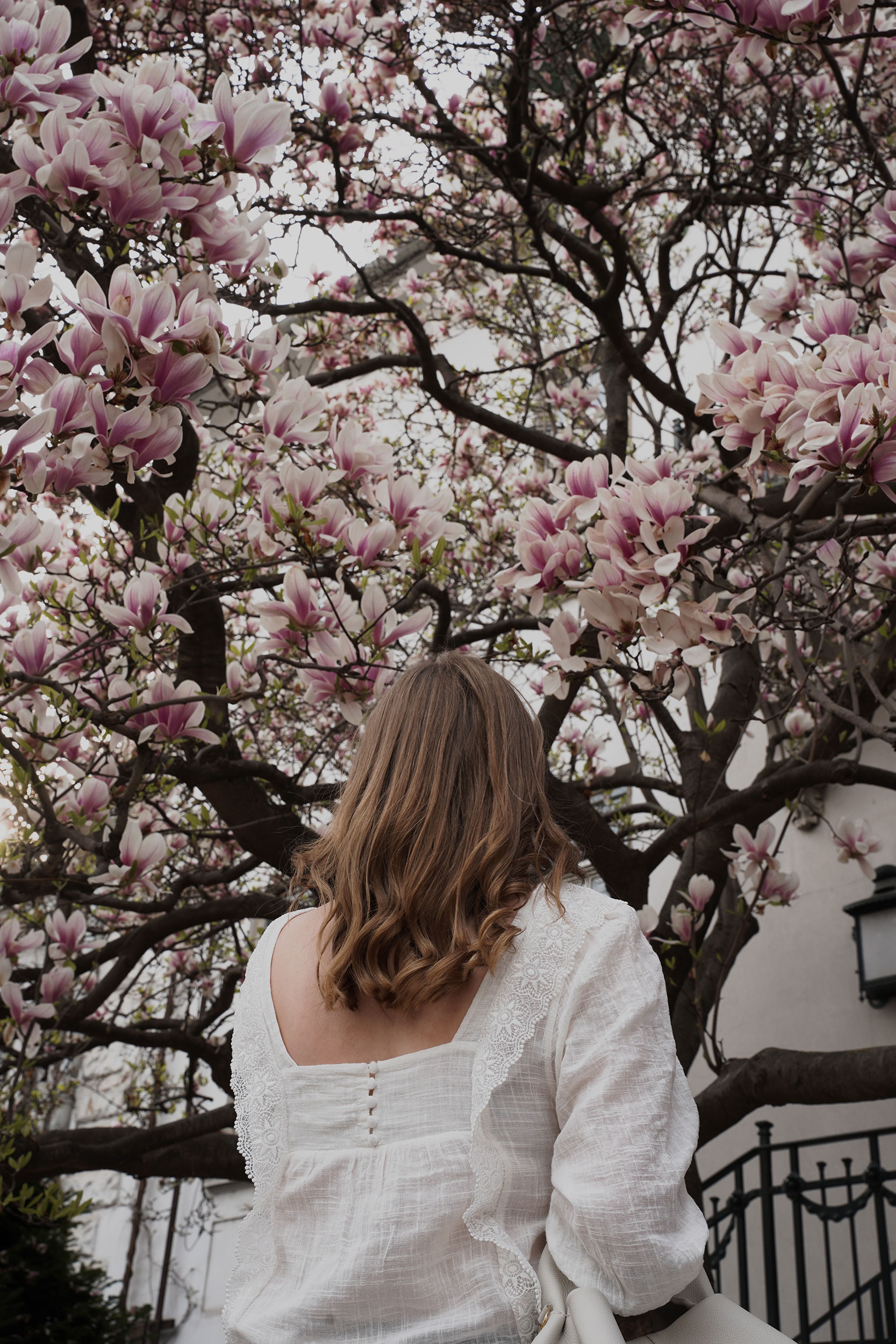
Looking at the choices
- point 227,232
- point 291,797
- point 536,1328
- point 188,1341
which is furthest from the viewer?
point 188,1341

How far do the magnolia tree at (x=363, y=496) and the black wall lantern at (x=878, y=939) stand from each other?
878mm

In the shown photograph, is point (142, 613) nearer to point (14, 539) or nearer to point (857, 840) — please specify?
point (14, 539)

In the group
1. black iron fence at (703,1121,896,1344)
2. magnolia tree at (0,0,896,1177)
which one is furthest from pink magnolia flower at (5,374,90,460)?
black iron fence at (703,1121,896,1344)

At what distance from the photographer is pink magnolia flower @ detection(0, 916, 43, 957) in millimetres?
3248

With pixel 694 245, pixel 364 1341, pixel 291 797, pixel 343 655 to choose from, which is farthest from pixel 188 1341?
pixel 694 245

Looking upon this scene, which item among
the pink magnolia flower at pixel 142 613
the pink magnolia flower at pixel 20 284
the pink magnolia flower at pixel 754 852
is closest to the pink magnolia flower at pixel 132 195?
the pink magnolia flower at pixel 20 284

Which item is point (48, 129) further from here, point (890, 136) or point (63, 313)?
point (890, 136)

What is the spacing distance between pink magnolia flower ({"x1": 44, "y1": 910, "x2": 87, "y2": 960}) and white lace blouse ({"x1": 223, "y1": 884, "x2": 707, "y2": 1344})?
2146mm

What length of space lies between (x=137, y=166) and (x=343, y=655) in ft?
3.42

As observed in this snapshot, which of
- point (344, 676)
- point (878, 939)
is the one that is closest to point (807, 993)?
point (878, 939)

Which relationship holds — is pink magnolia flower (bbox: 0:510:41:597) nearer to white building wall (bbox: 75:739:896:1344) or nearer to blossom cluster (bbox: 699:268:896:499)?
blossom cluster (bbox: 699:268:896:499)

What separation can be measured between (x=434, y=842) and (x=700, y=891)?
2.06 metres

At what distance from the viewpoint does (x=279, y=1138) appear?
4.74 ft

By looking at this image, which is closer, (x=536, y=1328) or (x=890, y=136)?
(x=536, y=1328)
